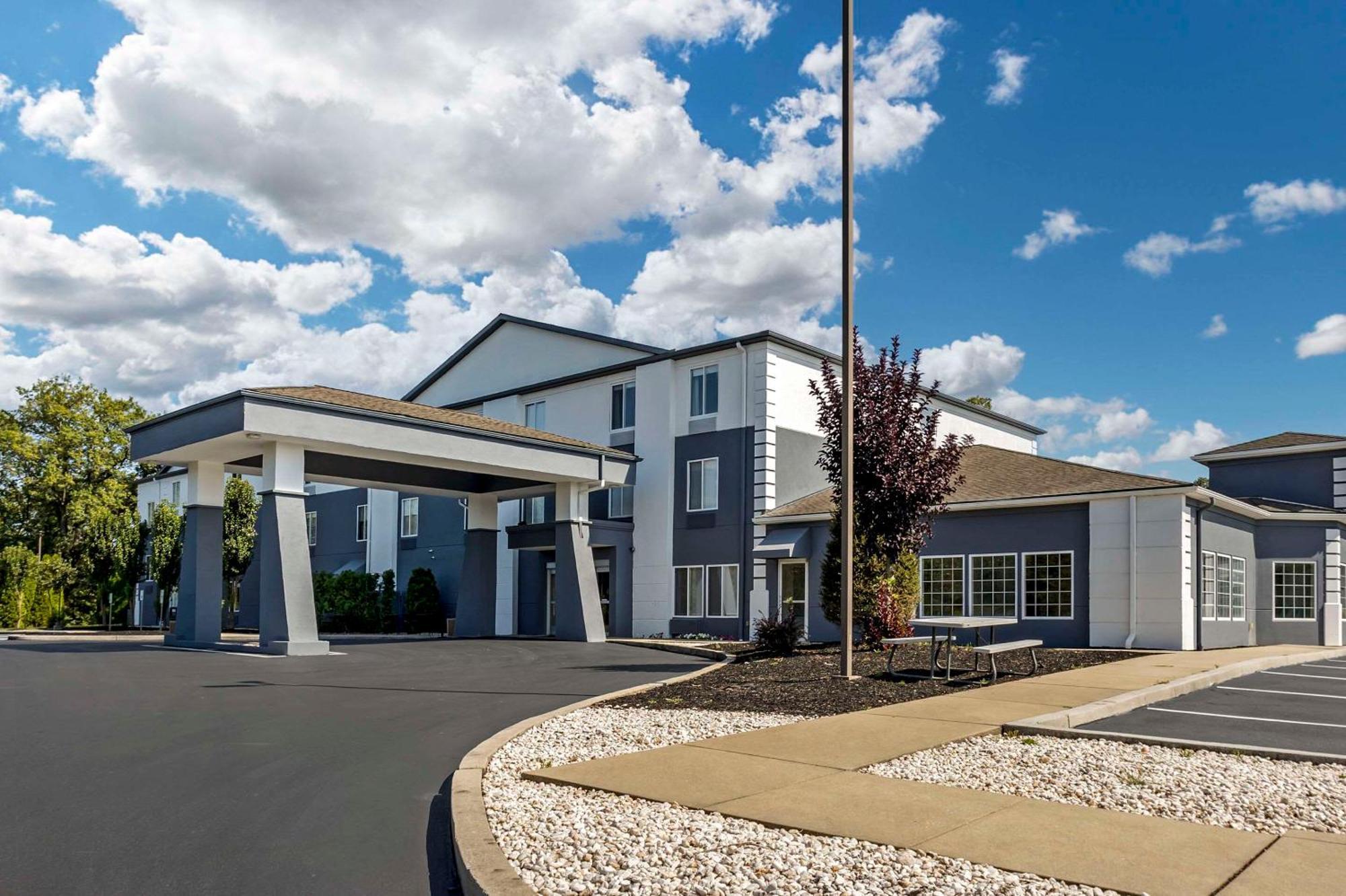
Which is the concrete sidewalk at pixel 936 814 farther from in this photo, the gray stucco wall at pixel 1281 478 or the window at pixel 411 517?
the window at pixel 411 517

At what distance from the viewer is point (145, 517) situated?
2256 inches

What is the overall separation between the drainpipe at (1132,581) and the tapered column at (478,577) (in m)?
17.8

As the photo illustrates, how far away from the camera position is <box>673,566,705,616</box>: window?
3105 cm

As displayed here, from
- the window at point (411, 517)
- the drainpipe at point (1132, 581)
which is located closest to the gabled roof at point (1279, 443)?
the drainpipe at point (1132, 581)

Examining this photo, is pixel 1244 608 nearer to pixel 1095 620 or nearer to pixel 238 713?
pixel 1095 620

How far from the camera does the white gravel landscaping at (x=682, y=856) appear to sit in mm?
5324

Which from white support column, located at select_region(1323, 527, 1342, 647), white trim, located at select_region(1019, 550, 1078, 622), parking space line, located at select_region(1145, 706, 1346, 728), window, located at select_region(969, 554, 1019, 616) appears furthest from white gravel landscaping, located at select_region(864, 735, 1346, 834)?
white support column, located at select_region(1323, 527, 1342, 647)

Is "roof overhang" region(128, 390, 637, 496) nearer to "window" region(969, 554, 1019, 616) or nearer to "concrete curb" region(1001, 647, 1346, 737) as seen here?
"window" region(969, 554, 1019, 616)

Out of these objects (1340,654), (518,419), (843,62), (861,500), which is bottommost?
(1340,654)

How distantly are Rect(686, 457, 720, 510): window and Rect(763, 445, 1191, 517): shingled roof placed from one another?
6.73 feet

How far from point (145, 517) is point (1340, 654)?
178 feet

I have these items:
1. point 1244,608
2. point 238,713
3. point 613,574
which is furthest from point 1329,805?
point 613,574

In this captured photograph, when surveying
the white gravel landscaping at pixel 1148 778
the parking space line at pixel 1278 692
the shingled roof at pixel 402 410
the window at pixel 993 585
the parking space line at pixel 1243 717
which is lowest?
the parking space line at pixel 1278 692

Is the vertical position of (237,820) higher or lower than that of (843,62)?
lower
